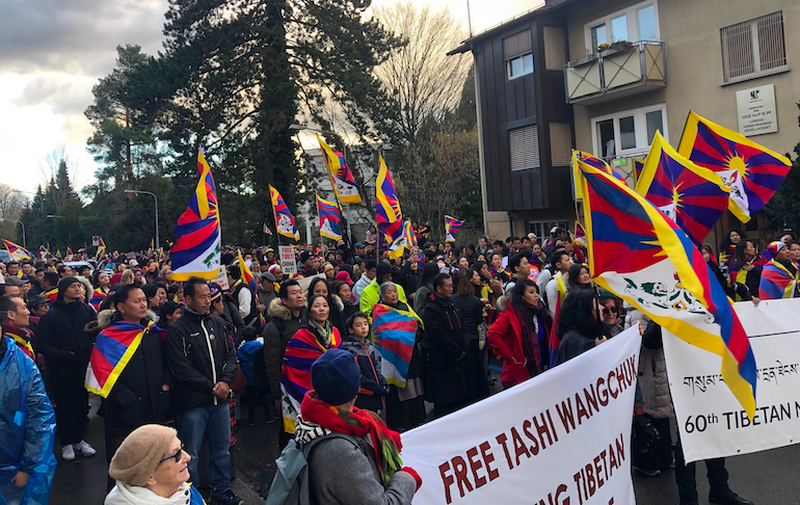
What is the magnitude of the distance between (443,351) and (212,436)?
2442 millimetres

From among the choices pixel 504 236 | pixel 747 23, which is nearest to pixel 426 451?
pixel 747 23

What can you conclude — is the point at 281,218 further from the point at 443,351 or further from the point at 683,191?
the point at 683,191

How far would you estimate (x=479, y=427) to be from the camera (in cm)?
338

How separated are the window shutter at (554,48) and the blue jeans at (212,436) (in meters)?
20.6

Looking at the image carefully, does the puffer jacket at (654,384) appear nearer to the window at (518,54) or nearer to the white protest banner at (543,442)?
the white protest banner at (543,442)

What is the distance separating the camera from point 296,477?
2.52 metres

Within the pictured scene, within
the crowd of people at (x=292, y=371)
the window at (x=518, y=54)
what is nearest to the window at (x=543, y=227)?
the window at (x=518, y=54)

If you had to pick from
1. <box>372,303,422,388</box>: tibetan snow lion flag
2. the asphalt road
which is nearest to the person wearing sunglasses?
the asphalt road

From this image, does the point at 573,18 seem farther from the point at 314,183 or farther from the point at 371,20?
the point at 314,183

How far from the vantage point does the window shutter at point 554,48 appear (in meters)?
22.6

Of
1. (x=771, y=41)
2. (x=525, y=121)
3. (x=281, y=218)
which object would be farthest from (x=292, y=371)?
(x=525, y=121)

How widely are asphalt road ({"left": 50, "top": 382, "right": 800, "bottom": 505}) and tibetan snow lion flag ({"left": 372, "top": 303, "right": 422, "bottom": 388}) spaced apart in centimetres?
154

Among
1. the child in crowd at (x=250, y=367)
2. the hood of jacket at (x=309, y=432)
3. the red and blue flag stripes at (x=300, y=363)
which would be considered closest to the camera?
the hood of jacket at (x=309, y=432)

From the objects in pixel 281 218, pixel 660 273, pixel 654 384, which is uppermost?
pixel 281 218
